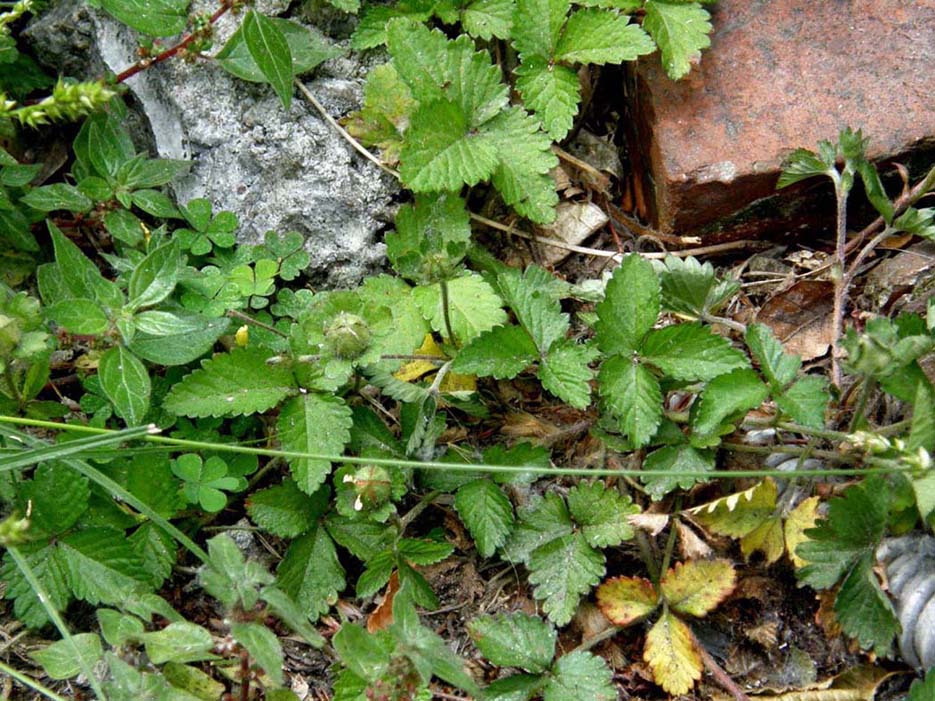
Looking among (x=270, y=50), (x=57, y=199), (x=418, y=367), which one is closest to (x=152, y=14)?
(x=270, y=50)

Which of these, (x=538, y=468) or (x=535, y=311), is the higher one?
(x=535, y=311)

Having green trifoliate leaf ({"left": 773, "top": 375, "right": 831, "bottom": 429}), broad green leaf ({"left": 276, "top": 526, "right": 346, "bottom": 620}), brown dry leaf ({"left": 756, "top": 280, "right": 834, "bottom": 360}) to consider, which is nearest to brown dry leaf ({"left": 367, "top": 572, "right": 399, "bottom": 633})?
broad green leaf ({"left": 276, "top": 526, "right": 346, "bottom": 620})

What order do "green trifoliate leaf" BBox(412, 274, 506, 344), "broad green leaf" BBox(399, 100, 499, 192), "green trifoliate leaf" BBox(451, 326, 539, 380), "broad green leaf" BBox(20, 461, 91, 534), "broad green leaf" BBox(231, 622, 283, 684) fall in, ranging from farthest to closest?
"broad green leaf" BBox(399, 100, 499, 192), "green trifoliate leaf" BBox(412, 274, 506, 344), "green trifoliate leaf" BBox(451, 326, 539, 380), "broad green leaf" BBox(20, 461, 91, 534), "broad green leaf" BBox(231, 622, 283, 684)

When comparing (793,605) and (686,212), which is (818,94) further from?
(793,605)

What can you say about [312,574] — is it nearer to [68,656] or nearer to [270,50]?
[68,656]

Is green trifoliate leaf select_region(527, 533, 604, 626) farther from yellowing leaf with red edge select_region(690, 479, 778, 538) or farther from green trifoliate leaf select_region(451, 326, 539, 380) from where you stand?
green trifoliate leaf select_region(451, 326, 539, 380)

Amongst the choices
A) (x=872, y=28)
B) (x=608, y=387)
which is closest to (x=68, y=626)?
(x=608, y=387)

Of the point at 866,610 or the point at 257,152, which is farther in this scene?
the point at 257,152
